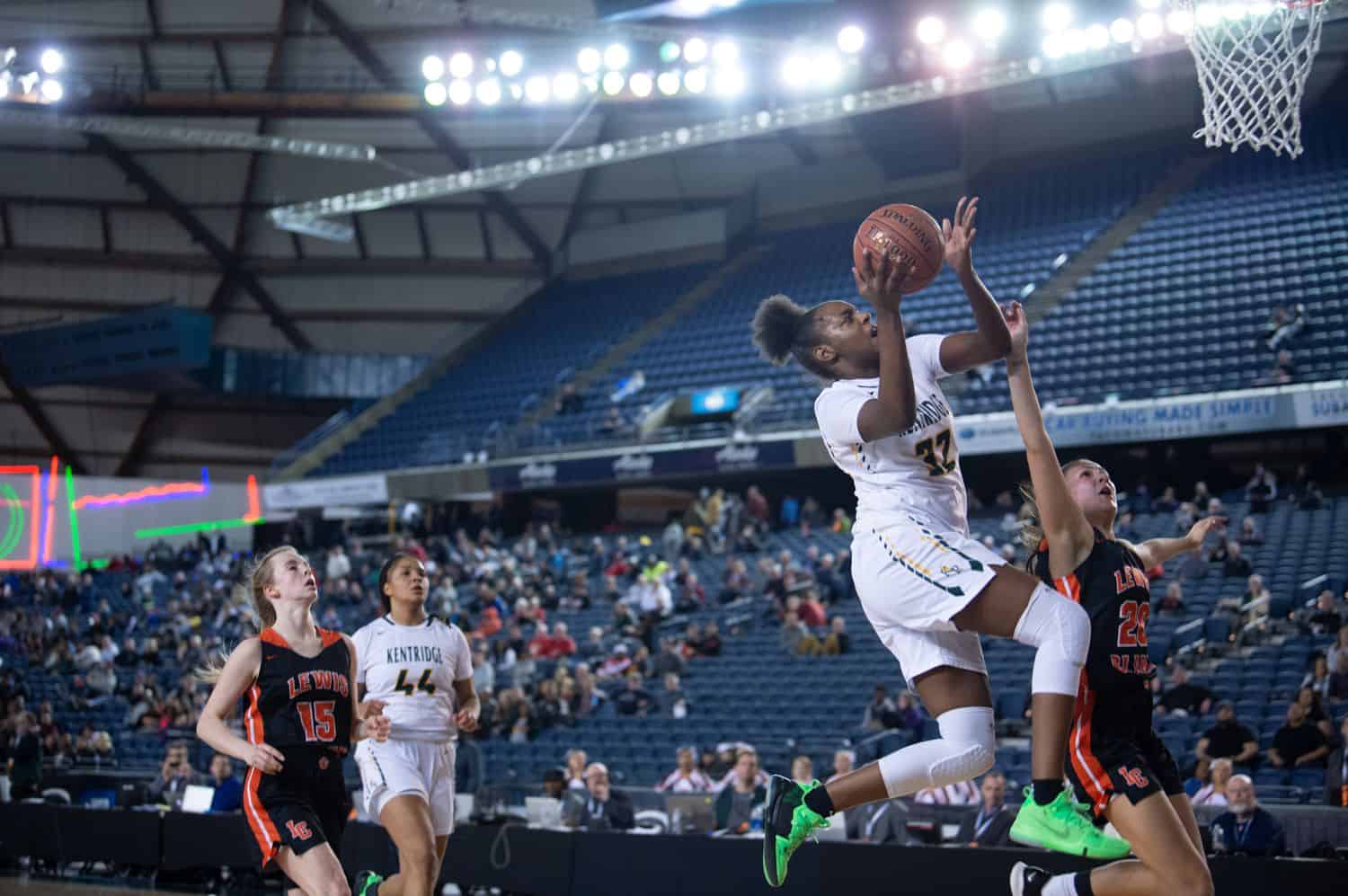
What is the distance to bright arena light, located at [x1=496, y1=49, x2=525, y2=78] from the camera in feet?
76.4

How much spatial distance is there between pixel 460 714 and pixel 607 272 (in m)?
26.2

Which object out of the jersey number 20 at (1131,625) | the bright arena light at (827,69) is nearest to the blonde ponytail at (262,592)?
the jersey number 20 at (1131,625)

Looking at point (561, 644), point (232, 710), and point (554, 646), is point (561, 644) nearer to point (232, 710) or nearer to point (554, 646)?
point (554, 646)

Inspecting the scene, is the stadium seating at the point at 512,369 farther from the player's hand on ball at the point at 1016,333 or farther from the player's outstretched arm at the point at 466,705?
the player's hand on ball at the point at 1016,333

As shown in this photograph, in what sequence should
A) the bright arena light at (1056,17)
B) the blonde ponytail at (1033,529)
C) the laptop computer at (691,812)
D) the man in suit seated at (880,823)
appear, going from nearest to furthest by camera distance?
the blonde ponytail at (1033,529), the man in suit seated at (880,823), the laptop computer at (691,812), the bright arena light at (1056,17)

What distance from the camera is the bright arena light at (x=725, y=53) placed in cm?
2253

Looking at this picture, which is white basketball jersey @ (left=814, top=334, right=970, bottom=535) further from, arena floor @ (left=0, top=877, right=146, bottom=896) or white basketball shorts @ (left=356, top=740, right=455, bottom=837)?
arena floor @ (left=0, top=877, right=146, bottom=896)

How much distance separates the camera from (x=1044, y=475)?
4312mm

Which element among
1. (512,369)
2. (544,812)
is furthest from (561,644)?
(512,369)

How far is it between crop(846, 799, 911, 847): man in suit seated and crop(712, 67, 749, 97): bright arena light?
14832 millimetres

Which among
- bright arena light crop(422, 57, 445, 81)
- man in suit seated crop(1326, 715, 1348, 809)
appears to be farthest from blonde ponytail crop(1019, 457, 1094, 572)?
bright arena light crop(422, 57, 445, 81)

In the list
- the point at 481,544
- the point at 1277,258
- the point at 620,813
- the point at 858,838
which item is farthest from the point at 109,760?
the point at 1277,258

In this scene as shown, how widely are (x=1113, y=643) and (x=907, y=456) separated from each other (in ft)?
2.89

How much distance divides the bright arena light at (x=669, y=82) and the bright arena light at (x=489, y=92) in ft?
8.98
